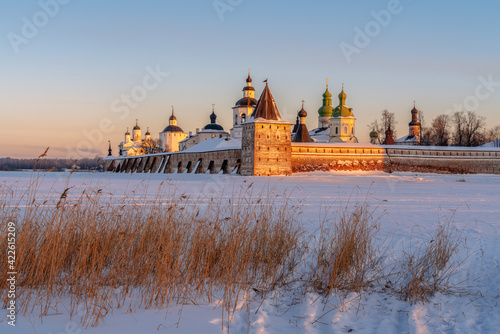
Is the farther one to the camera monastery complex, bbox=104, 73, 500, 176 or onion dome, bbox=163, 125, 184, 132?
onion dome, bbox=163, 125, 184, 132

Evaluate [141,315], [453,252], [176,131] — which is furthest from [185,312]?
[176,131]

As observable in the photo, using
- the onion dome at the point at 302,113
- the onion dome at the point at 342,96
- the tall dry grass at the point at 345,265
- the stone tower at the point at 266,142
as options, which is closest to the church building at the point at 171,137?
the onion dome at the point at 302,113

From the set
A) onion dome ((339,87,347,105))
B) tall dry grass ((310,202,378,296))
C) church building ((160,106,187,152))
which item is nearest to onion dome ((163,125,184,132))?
church building ((160,106,187,152))

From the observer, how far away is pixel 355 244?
15.4ft

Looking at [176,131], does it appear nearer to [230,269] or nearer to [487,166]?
[487,166]

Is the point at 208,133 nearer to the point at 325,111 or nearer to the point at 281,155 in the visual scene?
Result: the point at 325,111

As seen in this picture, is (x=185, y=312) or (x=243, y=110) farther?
(x=243, y=110)

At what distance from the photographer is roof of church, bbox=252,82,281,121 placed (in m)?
30.7

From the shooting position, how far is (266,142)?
30.1m

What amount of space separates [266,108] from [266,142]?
2.52m

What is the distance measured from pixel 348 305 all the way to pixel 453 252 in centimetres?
168

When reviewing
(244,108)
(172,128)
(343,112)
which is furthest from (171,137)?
(343,112)

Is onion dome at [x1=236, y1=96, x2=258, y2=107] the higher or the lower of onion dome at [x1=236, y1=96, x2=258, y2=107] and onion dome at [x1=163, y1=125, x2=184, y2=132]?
the higher

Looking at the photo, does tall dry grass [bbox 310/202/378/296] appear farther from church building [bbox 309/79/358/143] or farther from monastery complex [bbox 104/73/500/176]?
church building [bbox 309/79/358/143]
